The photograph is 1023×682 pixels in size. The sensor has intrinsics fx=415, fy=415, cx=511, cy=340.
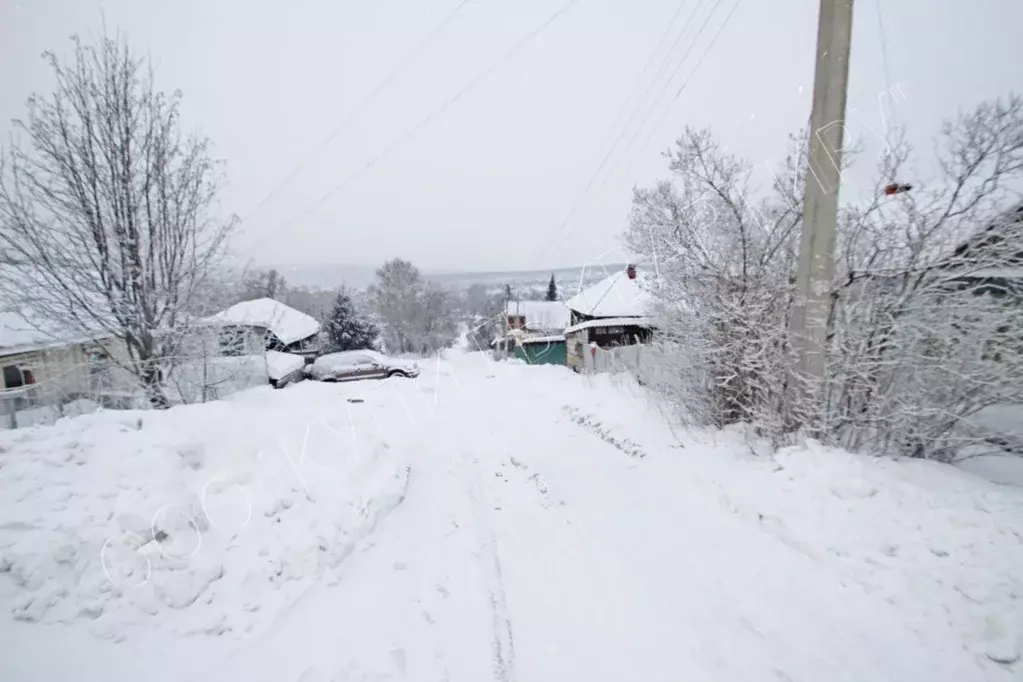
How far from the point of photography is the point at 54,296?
246 inches

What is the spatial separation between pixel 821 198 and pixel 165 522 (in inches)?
297

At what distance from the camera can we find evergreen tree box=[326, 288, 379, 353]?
32.7 meters

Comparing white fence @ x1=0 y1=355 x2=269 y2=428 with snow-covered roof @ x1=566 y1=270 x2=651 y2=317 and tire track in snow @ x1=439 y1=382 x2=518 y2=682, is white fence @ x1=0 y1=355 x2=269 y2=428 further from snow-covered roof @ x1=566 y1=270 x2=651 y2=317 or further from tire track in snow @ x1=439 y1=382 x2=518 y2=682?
snow-covered roof @ x1=566 y1=270 x2=651 y2=317

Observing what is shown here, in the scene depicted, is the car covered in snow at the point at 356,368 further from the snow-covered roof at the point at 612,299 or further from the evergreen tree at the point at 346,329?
the evergreen tree at the point at 346,329

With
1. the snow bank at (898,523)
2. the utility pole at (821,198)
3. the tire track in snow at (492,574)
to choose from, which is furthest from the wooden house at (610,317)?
the snow bank at (898,523)

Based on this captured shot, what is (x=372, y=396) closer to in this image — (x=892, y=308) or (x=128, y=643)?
(x=128, y=643)

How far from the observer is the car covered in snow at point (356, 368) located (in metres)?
19.6

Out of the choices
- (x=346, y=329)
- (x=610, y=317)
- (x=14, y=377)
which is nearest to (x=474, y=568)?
(x=14, y=377)

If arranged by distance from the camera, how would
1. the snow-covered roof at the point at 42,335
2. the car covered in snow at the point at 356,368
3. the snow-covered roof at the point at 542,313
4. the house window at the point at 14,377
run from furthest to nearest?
the snow-covered roof at the point at 542,313
the car covered in snow at the point at 356,368
the house window at the point at 14,377
the snow-covered roof at the point at 42,335

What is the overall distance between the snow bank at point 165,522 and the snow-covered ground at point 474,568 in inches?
0.6

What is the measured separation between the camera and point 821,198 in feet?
16.4

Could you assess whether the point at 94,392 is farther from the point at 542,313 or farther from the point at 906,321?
the point at 542,313

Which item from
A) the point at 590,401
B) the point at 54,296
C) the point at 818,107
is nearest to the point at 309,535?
the point at 54,296

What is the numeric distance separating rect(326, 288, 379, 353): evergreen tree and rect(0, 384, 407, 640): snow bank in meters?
29.0
